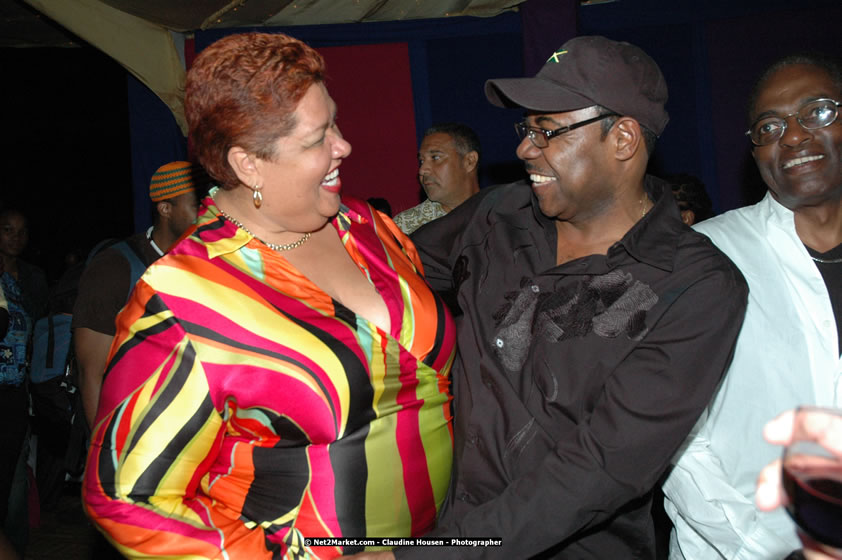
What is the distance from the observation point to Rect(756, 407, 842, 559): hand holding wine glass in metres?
0.73

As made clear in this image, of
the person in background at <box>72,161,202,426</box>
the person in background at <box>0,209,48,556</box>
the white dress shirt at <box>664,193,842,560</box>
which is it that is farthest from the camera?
the person in background at <box>0,209,48,556</box>

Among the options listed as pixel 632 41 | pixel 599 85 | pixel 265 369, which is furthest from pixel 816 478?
pixel 632 41

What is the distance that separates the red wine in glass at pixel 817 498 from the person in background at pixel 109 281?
9.45 ft

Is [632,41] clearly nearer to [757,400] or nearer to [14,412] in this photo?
[757,400]

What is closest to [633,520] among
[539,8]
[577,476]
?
[577,476]

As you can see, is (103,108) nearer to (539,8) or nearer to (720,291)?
(539,8)

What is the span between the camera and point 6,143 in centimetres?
1052

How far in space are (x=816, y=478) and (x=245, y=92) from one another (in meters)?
1.30

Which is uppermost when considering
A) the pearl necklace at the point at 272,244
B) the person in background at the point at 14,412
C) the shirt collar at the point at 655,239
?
the pearl necklace at the point at 272,244

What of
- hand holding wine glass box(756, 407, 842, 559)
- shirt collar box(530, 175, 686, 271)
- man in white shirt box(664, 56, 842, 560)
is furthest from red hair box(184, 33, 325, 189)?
man in white shirt box(664, 56, 842, 560)

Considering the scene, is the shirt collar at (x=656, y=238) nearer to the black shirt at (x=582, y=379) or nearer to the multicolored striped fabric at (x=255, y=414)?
the black shirt at (x=582, y=379)

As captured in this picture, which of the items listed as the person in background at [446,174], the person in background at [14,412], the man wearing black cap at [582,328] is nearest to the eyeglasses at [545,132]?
the man wearing black cap at [582,328]

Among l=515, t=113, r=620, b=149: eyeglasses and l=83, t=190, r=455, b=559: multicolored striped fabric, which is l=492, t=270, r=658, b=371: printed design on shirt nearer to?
l=83, t=190, r=455, b=559: multicolored striped fabric

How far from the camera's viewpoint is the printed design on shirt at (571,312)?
5.16 ft
